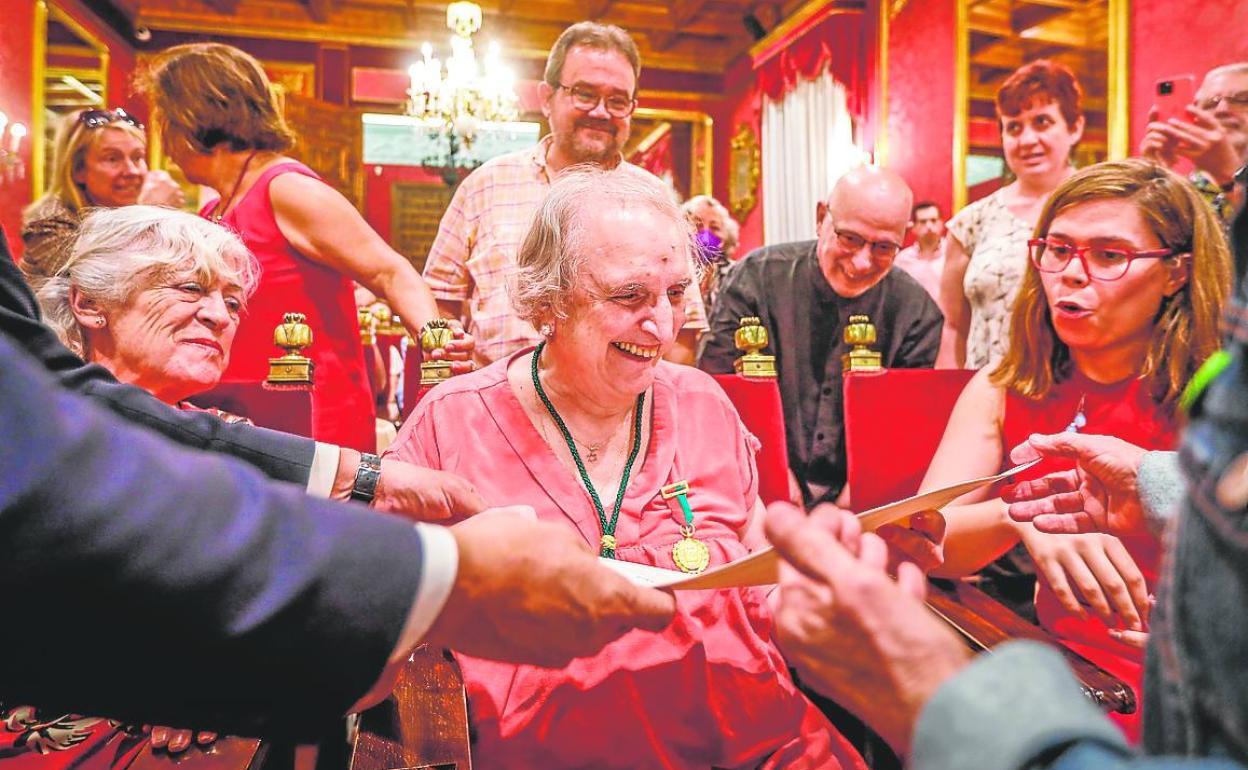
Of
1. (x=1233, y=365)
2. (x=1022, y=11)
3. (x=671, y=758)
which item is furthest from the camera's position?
(x=1022, y=11)

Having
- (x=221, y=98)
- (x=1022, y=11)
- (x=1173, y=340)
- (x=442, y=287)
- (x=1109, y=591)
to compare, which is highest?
(x=1022, y=11)

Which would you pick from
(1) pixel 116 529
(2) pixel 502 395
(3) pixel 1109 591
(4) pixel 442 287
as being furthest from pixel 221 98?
(3) pixel 1109 591

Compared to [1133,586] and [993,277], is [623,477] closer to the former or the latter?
[1133,586]

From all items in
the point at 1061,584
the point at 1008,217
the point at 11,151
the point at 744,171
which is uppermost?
the point at 744,171

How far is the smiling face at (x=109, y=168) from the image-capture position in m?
3.15

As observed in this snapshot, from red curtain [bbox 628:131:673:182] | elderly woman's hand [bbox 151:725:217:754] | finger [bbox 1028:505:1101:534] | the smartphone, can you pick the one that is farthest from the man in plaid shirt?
red curtain [bbox 628:131:673:182]

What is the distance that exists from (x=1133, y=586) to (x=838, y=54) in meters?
7.16

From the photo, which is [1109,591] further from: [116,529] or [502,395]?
[116,529]

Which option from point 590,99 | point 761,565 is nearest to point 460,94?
point 590,99

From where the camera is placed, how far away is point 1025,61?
17.8 ft

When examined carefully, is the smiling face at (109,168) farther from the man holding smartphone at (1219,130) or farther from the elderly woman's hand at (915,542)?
the man holding smartphone at (1219,130)

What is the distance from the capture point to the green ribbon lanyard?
1563mm

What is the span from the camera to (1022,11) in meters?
5.39

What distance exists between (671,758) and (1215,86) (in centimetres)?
282
